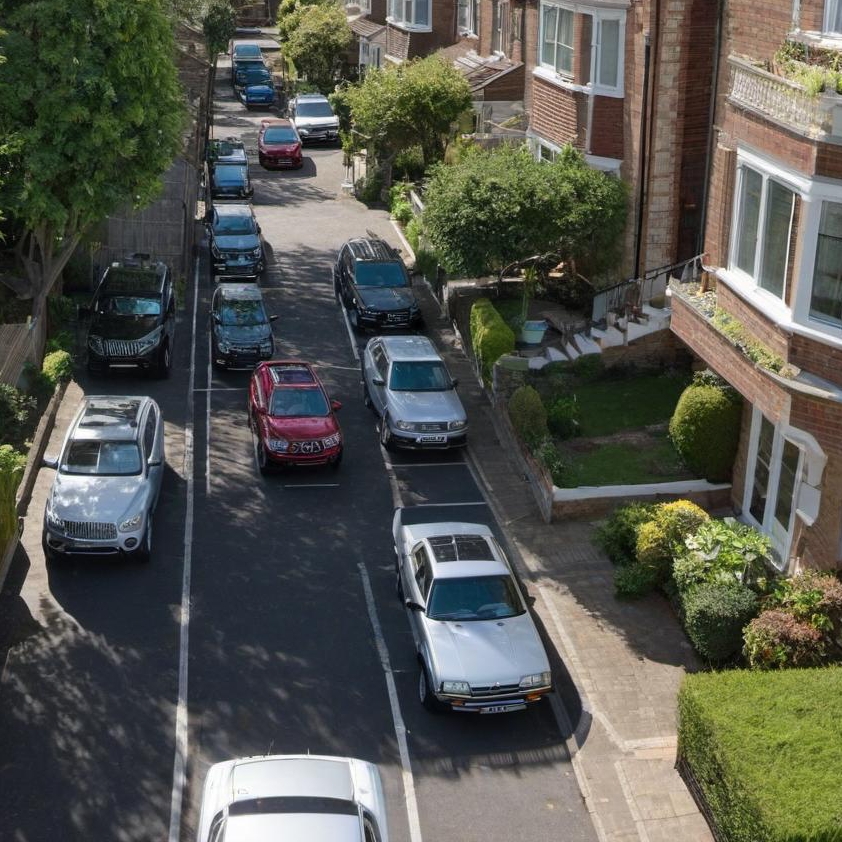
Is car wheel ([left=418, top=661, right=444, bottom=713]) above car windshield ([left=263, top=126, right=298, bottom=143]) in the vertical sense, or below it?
below

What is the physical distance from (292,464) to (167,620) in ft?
17.4

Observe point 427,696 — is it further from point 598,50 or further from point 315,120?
point 315,120

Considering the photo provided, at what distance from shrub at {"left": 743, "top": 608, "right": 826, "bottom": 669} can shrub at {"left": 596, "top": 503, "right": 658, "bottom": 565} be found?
3.33 meters

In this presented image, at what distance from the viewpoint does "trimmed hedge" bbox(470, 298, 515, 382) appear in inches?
1036

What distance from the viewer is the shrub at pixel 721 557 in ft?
57.6

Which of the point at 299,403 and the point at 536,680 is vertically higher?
the point at 299,403

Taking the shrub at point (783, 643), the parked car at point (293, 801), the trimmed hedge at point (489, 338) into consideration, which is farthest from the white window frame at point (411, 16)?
the parked car at point (293, 801)

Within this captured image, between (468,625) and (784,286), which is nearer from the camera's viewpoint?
(468,625)

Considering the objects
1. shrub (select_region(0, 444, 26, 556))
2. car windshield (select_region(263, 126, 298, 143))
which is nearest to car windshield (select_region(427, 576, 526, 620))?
shrub (select_region(0, 444, 26, 556))

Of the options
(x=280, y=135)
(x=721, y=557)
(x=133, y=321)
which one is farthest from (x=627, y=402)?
(x=280, y=135)

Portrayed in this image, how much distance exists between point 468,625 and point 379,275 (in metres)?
16.7

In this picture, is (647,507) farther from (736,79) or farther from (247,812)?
(247,812)

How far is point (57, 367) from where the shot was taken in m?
26.4

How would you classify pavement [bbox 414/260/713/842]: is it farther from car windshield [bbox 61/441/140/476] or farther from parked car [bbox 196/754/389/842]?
car windshield [bbox 61/441/140/476]
